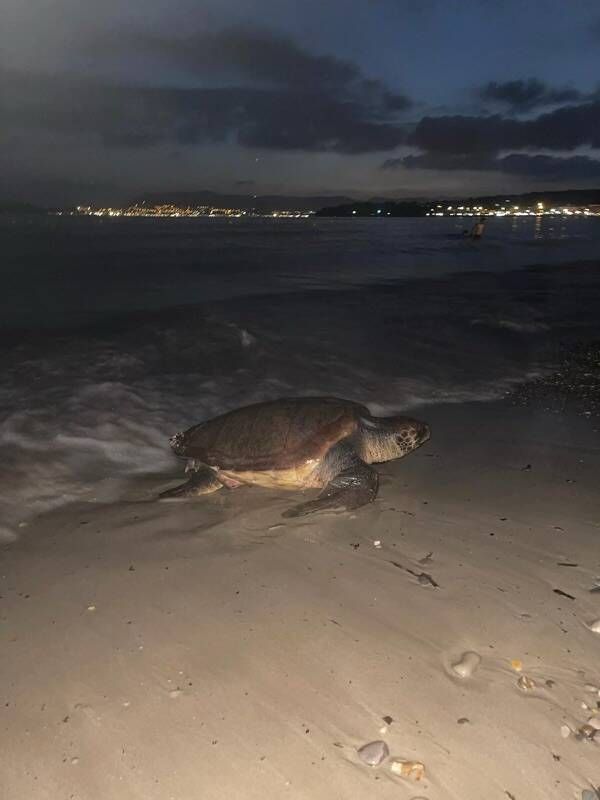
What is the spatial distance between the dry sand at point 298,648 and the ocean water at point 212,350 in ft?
4.67

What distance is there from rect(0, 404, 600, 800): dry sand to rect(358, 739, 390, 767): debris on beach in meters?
0.03

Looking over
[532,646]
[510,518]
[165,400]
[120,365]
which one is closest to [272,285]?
[120,365]

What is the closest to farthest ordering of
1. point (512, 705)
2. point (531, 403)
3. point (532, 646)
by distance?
point (512, 705), point (532, 646), point (531, 403)

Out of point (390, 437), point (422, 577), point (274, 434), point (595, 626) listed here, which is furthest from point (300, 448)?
point (595, 626)

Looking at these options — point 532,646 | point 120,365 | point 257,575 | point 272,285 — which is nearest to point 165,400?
point 120,365

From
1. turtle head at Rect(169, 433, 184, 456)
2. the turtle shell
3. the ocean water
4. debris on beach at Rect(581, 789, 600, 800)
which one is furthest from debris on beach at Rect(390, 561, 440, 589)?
the ocean water

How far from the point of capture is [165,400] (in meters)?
7.95

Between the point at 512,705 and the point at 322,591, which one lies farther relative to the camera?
the point at 322,591

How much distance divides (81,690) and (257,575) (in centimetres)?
126

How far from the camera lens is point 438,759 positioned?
7.68 ft

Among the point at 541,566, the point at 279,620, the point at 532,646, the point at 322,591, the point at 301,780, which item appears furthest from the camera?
the point at 541,566

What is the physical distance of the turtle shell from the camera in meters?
5.03

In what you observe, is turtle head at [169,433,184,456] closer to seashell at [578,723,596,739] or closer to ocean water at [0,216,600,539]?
ocean water at [0,216,600,539]

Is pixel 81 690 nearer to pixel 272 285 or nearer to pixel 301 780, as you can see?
pixel 301 780
